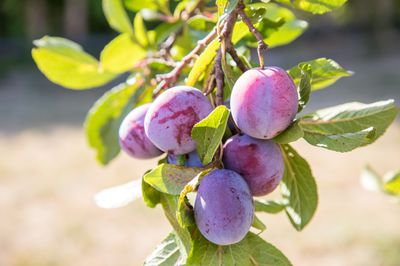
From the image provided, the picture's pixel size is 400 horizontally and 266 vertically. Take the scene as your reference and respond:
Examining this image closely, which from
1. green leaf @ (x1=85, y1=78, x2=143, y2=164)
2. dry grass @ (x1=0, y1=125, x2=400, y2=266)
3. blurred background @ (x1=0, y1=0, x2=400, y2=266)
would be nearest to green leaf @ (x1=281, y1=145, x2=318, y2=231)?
green leaf @ (x1=85, y1=78, x2=143, y2=164)

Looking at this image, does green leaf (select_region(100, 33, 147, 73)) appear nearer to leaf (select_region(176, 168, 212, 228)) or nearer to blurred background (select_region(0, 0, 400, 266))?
leaf (select_region(176, 168, 212, 228))

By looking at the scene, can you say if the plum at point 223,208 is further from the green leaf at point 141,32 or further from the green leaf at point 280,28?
the green leaf at point 141,32

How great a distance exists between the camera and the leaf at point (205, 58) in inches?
16.3

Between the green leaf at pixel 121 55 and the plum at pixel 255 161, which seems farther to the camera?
the green leaf at pixel 121 55

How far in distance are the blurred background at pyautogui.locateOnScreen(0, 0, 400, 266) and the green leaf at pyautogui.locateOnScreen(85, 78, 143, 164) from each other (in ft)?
2.39

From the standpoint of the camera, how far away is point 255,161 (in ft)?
1.26

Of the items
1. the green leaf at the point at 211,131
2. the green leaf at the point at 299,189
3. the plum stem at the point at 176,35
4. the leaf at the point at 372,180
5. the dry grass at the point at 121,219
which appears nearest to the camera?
the green leaf at the point at 211,131

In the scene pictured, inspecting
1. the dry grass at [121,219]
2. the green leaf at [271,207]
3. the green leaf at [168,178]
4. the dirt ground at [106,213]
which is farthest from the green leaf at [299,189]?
the dry grass at [121,219]

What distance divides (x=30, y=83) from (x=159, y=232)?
422cm

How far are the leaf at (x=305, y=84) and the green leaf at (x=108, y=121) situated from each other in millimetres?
291

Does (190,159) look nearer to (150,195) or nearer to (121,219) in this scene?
(150,195)

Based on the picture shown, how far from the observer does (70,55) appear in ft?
2.20

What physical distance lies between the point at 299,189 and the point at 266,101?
0.14 meters

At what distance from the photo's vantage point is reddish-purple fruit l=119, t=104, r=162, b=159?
1.48 feet
